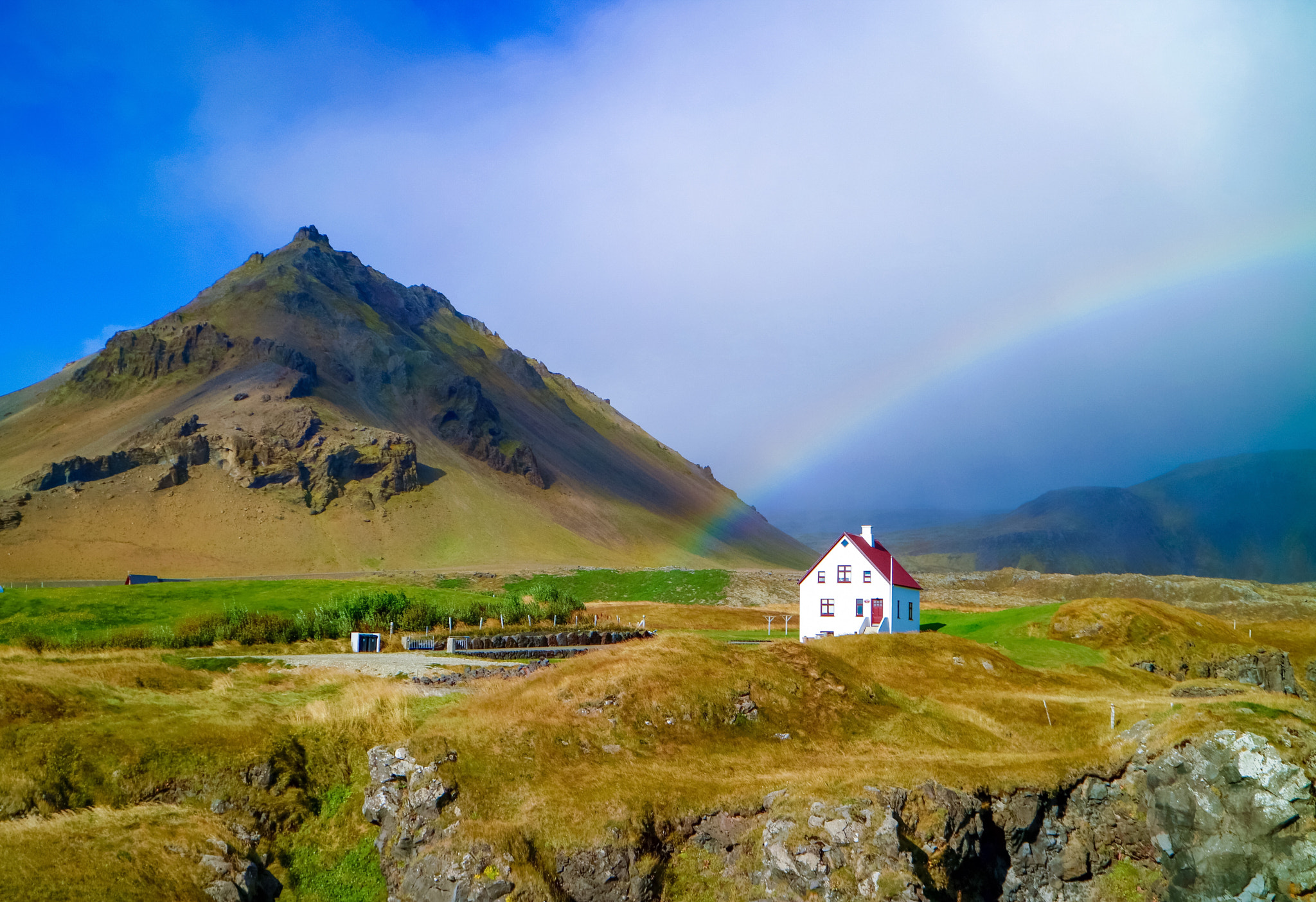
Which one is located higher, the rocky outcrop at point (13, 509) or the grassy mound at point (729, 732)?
the rocky outcrop at point (13, 509)

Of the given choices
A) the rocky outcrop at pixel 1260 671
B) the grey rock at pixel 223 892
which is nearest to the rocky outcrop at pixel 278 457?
the rocky outcrop at pixel 1260 671

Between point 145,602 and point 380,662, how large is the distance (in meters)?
28.9

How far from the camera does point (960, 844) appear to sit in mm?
24812

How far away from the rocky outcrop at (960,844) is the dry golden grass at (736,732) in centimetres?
72

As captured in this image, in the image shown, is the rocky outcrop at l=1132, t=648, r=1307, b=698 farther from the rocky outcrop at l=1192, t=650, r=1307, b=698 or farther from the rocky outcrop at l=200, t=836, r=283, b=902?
the rocky outcrop at l=200, t=836, r=283, b=902

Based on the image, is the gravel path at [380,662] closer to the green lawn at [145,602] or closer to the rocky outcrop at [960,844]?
the rocky outcrop at [960,844]

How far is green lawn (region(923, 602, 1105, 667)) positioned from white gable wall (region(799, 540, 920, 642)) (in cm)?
419

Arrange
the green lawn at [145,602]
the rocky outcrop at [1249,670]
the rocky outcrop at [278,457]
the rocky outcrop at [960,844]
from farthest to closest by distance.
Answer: the rocky outcrop at [278,457], the rocky outcrop at [1249,670], the green lawn at [145,602], the rocky outcrop at [960,844]

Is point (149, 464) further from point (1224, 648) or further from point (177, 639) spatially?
point (1224, 648)

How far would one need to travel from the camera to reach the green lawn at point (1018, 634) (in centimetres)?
5412

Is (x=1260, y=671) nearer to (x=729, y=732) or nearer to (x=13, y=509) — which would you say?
(x=729, y=732)

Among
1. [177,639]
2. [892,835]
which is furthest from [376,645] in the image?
[892,835]

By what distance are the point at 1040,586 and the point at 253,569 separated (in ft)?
406

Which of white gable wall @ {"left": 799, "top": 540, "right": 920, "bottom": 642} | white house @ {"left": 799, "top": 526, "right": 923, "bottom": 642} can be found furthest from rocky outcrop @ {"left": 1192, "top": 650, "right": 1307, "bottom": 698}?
white house @ {"left": 799, "top": 526, "right": 923, "bottom": 642}
